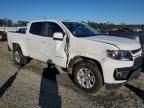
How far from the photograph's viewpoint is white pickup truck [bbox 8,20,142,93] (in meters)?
5.46

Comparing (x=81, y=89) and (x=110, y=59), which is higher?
(x=110, y=59)

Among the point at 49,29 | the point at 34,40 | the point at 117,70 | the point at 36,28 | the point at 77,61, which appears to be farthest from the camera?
the point at 36,28

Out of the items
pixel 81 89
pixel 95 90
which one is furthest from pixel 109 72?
pixel 81 89

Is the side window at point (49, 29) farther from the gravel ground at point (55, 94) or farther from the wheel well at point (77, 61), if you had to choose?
the gravel ground at point (55, 94)

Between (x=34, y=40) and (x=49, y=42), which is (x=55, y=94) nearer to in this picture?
(x=49, y=42)

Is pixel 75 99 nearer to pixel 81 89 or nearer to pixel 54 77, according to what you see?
pixel 81 89

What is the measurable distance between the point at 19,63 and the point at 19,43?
886mm

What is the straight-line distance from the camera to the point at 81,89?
6.16m

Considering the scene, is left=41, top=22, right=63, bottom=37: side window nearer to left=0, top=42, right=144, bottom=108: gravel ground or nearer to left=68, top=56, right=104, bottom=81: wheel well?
left=68, top=56, right=104, bottom=81: wheel well

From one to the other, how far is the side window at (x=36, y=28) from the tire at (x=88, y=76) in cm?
228

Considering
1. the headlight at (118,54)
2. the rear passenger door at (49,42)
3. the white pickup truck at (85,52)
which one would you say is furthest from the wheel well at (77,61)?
the rear passenger door at (49,42)

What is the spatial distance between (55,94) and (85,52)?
130 cm

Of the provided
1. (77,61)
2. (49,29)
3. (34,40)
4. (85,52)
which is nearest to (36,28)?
(34,40)

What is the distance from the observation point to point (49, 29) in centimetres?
738
